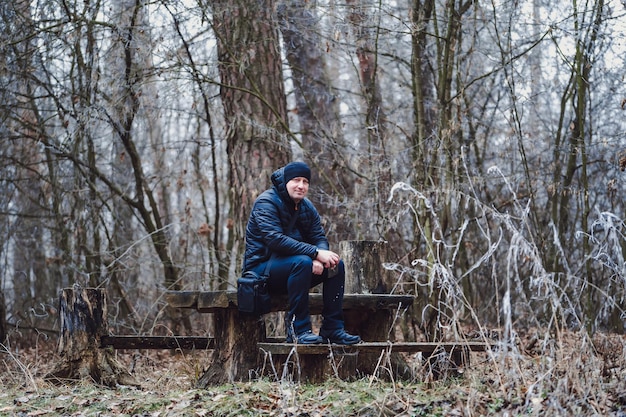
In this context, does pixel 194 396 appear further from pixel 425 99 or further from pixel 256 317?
pixel 425 99

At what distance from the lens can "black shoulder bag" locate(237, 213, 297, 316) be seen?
5.74m

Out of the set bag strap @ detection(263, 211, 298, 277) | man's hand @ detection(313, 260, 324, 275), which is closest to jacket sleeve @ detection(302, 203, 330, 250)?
bag strap @ detection(263, 211, 298, 277)

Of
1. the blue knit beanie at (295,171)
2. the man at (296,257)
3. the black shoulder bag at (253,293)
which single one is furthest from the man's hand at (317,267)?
the blue knit beanie at (295,171)

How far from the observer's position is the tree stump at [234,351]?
6.20 metres

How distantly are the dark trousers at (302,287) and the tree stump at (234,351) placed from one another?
0.48 m

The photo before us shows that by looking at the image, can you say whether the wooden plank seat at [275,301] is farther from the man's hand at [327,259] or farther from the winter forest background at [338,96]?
the winter forest background at [338,96]

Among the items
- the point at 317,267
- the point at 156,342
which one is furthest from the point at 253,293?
the point at 156,342

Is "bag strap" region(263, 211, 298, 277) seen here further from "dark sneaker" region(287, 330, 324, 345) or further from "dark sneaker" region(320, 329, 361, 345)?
"dark sneaker" region(320, 329, 361, 345)

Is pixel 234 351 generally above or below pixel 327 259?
below

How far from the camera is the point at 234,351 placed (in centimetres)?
623

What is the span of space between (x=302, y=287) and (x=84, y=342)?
2.41 meters

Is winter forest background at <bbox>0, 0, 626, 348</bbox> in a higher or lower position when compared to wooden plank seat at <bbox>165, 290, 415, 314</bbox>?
higher

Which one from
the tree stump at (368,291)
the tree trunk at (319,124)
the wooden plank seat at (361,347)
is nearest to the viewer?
the wooden plank seat at (361,347)

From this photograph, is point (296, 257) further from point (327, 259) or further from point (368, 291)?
point (368, 291)
